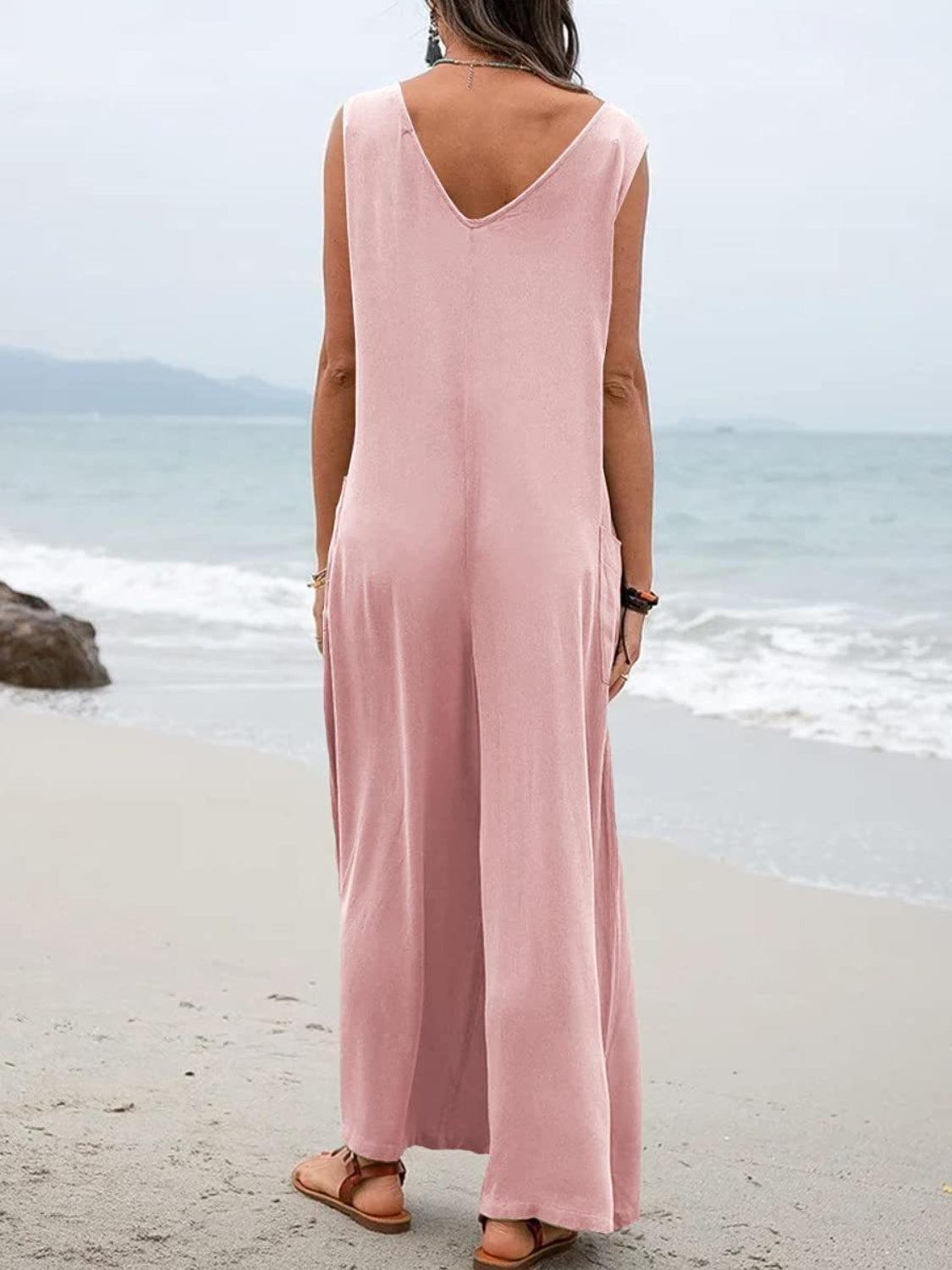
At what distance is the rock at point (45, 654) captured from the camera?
8.03m

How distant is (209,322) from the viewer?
48344 mm

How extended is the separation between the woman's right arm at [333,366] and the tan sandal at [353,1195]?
3.04ft

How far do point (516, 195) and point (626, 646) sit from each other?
2.22ft

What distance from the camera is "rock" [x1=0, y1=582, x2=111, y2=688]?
803 centimetres

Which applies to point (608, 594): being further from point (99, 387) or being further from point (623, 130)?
point (99, 387)

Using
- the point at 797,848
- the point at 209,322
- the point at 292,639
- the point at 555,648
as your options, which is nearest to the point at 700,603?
the point at 292,639

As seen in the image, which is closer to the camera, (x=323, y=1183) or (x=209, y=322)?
(x=323, y=1183)

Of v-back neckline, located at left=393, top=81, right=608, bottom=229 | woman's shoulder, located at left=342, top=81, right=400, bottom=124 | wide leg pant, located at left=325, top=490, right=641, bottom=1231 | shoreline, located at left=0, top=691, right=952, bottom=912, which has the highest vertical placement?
woman's shoulder, located at left=342, top=81, right=400, bottom=124

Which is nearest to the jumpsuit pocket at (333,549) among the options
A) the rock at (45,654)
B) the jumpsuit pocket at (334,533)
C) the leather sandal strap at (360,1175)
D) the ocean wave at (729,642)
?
the jumpsuit pocket at (334,533)

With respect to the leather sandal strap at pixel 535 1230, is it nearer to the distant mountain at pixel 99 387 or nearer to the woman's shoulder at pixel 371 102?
the woman's shoulder at pixel 371 102

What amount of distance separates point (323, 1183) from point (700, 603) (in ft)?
36.1

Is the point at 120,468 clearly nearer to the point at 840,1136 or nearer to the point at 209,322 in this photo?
the point at 209,322

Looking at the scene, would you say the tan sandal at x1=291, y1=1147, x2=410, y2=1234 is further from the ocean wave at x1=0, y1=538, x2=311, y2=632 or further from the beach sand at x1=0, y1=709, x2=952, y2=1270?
the ocean wave at x1=0, y1=538, x2=311, y2=632

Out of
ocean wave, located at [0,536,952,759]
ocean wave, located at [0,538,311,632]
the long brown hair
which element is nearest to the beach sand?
the long brown hair
